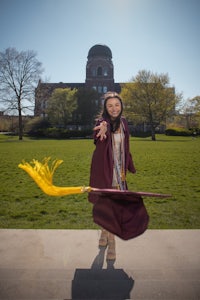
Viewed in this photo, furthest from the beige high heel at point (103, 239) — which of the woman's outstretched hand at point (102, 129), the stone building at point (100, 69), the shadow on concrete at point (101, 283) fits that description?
the stone building at point (100, 69)

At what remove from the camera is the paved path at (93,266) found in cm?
224

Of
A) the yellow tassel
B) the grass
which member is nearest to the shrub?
the grass

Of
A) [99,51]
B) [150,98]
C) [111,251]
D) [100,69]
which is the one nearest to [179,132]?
[150,98]

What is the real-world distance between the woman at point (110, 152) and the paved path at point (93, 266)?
29cm

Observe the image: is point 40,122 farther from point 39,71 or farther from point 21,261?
point 21,261


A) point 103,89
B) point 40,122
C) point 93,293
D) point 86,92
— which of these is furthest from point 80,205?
point 103,89

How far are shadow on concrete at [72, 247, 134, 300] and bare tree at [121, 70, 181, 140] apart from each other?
120 ft

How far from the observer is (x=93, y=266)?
8.88 ft

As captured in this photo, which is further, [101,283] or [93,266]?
[93,266]

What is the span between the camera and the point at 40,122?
157ft

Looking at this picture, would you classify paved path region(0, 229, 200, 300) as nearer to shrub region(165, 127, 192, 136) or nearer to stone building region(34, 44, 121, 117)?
shrub region(165, 127, 192, 136)

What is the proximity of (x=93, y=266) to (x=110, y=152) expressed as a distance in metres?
1.30

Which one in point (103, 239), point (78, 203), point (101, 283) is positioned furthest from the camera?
point (78, 203)

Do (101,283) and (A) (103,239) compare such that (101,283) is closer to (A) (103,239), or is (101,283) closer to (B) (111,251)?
(B) (111,251)
